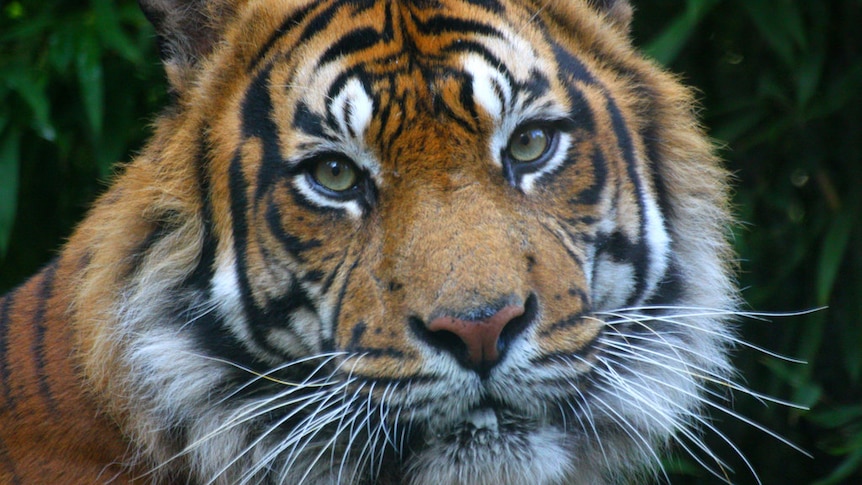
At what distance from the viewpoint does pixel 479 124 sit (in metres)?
1.43

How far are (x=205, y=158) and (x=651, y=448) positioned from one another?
92 cm

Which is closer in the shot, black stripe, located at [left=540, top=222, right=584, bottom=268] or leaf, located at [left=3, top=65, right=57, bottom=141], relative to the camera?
black stripe, located at [left=540, top=222, right=584, bottom=268]

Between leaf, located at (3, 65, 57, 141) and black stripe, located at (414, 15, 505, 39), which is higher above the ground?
black stripe, located at (414, 15, 505, 39)

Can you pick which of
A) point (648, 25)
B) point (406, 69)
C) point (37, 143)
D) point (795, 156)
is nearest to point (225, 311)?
point (406, 69)

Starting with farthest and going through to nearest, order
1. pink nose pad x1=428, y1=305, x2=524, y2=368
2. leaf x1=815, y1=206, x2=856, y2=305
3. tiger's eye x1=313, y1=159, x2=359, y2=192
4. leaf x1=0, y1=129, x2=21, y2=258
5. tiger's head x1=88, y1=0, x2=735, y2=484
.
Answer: leaf x1=815, y1=206, x2=856, y2=305 → leaf x1=0, y1=129, x2=21, y2=258 → tiger's eye x1=313, y1=159, x2=359, y2=192 → tiger's head x1=88, y1=0, x2=735, y2=484 → pink nose pad x1=428, y1=305, x2=524, y2=368

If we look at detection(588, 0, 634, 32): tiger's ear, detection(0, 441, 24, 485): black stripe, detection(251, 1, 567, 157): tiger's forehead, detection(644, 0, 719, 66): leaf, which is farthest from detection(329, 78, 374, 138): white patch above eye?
detection(644, 0, 719, 66): leaf

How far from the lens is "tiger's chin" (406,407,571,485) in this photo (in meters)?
1.38

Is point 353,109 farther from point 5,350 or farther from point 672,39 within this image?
point 672,39

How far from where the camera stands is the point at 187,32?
165 centimetres

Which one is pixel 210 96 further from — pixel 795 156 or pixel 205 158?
pixel 795 156

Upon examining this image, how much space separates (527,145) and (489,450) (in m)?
0.48

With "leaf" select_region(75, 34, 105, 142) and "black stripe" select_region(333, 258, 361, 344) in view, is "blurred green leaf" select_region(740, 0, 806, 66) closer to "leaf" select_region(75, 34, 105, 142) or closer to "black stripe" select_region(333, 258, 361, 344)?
"black stripe" select_region(333, 258, 361, 344)


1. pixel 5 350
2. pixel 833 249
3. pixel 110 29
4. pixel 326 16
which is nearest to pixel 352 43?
pixel 326 16

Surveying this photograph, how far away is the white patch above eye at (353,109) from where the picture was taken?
1.44 m
